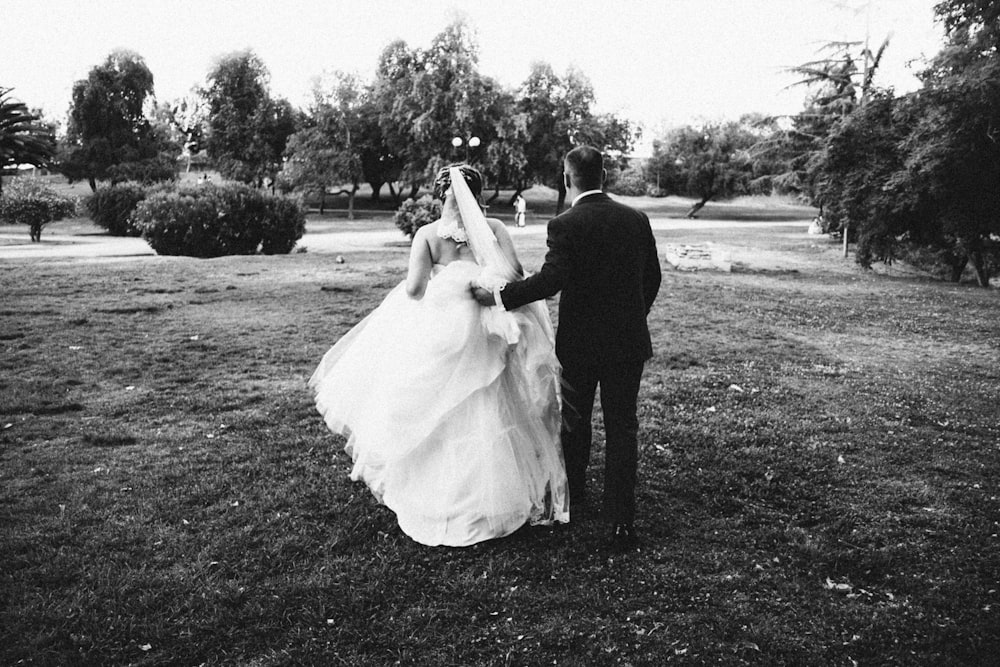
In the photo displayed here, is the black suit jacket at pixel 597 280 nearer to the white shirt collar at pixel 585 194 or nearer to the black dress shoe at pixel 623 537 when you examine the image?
the white shirt collar at pixel 585 194

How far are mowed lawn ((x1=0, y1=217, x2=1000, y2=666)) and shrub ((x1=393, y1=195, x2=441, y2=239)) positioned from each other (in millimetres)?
15474

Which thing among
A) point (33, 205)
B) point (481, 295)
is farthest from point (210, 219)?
point (481, 295)

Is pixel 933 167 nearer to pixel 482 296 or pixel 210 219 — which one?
pixel 482 296

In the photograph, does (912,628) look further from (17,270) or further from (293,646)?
(17,270)

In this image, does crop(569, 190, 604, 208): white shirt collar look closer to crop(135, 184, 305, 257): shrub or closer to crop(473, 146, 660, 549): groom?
crop(473, 146, 660, 549): groom

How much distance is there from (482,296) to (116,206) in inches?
1289

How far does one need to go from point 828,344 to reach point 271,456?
308 inches

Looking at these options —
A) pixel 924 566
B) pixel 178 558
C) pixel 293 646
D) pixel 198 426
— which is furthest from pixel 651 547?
pixel 198 426

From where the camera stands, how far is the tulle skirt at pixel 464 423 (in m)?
4.22

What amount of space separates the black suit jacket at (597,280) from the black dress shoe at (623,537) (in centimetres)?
100

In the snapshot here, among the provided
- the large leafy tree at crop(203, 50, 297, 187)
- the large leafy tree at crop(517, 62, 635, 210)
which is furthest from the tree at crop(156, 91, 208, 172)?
the large leafy tree at crop(517, 62, 635, 210)

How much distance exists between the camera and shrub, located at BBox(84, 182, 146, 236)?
3180cm

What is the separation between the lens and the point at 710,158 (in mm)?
54344

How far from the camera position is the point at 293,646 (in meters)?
3.26
